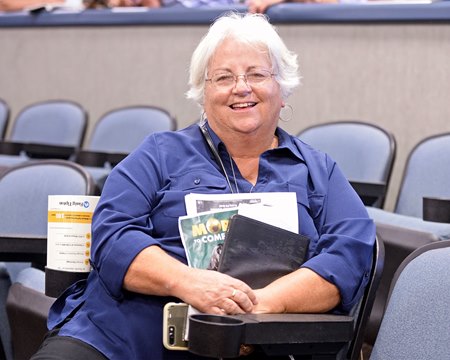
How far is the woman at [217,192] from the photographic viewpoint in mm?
1907

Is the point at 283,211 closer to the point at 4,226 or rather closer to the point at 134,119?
the point at 4,226

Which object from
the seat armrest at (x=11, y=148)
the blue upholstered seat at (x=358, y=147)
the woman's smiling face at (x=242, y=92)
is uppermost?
the woman's smiling face at (x=242, y=92)

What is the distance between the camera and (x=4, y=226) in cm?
275

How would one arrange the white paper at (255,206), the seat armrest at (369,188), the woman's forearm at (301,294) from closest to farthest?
1. the woman's forearm at (301,294)
2. the white paper at (255,206)
3. the seat armrest at (369,188)

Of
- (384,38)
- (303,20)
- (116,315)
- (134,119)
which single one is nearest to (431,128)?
(384,38)

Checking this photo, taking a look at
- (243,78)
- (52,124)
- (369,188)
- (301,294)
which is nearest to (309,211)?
(301,294)

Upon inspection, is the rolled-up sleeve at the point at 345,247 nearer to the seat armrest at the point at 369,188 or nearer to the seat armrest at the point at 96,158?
the seat armrest at the point at 369,188

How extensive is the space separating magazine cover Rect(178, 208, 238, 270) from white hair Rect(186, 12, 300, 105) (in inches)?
16.7

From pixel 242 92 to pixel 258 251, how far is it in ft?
1.50

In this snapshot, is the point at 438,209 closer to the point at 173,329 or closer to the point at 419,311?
the point at 419,311

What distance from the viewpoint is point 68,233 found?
206cm

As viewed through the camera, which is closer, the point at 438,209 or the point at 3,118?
the point at 438,209

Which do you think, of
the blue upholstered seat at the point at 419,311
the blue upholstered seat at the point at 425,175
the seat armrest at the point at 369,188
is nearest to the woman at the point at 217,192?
the blue upholstered seat at the point at 419,311

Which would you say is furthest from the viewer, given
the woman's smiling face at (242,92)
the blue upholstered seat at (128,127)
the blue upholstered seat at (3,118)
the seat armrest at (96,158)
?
the blue upholstered seat at (3,118)
